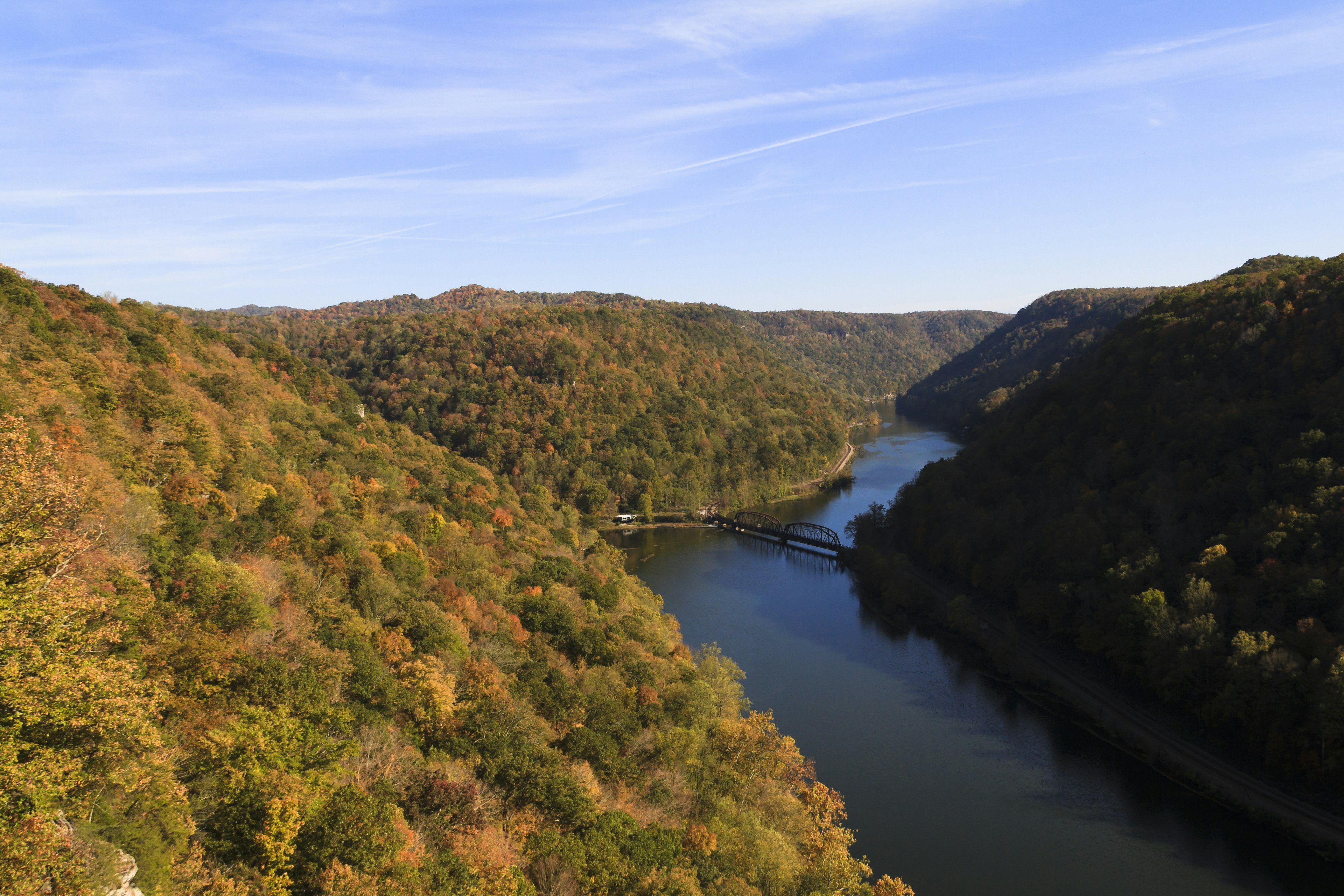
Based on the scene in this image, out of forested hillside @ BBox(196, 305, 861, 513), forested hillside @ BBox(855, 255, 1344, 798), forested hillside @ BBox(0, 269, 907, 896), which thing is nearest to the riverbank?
→ forested hillside @ BBox(855, 255, 1344, 798)

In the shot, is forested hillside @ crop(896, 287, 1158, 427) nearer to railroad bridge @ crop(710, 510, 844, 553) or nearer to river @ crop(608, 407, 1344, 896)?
railroad bridge @ crop(710, 510, 844, 553)

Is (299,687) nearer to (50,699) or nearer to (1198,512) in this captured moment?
(50,699)

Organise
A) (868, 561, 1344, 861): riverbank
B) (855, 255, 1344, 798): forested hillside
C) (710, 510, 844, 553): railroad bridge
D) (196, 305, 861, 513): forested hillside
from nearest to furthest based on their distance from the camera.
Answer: (868, 561, 1344, 861): riverbank → (855, 255, 1344, 798): forested hillside → (710, 510, 844, 553): railroad bridge → (196, 305, 861, 513): forested hillside

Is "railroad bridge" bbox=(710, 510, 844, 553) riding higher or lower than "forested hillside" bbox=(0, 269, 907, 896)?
lower

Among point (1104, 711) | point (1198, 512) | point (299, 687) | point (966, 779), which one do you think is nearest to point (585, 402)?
point (1198, 512)

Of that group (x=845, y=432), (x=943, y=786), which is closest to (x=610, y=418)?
(x=845, y=432)

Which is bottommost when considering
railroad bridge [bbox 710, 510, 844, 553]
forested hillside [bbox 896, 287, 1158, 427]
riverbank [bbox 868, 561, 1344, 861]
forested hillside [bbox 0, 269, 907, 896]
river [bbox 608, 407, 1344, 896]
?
river [bbox 608, 407, 1344, 896]
